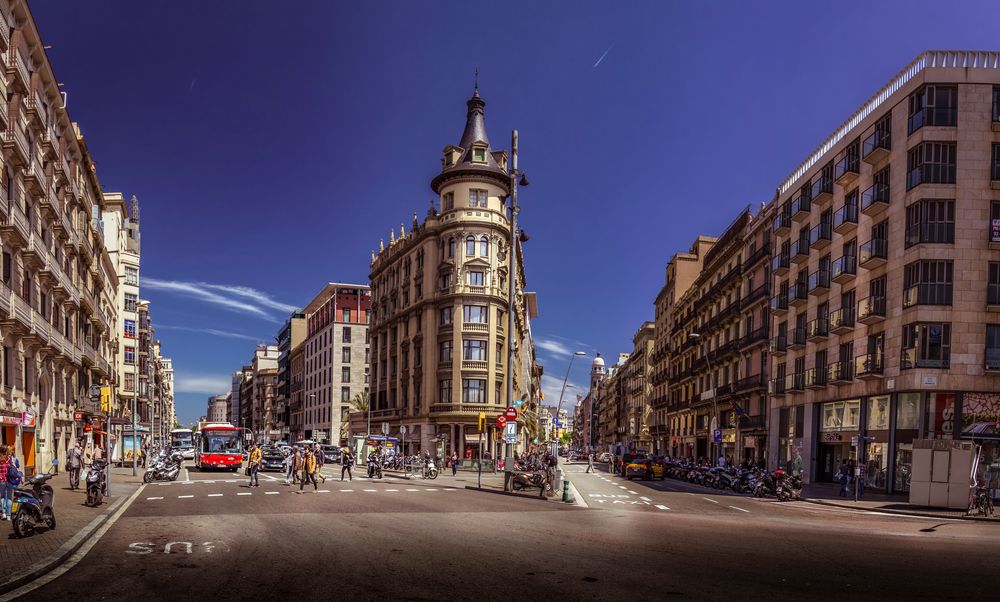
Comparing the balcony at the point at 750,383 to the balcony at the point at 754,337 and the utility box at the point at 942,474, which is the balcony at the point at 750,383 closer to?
the balcony at the point at 754,337

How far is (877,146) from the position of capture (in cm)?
3766

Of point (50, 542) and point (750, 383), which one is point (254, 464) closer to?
point (50, 542)

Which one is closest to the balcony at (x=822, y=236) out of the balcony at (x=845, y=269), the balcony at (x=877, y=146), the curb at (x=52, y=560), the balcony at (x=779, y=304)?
the balcony at (x=845, y=269)

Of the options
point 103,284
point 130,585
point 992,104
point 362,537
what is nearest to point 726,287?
point 992,104

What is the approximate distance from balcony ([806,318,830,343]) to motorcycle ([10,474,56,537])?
37.8m

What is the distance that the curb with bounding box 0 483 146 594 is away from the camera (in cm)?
1026

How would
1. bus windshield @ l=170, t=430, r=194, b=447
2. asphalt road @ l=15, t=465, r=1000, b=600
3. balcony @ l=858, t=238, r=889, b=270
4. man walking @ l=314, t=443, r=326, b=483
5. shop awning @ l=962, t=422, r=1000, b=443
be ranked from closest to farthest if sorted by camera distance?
1. asphalt road @ l=15, t=465, r=1000, b=600
2. shop awning @ l=962, t=422, r=1000, b=443
3. man walking @ l=314, t=443, r=326, b=483
4. balcony @ l=858, t=238, r=889, b=270
5. bus windshield @ l=170, t=430, r=194, b=447

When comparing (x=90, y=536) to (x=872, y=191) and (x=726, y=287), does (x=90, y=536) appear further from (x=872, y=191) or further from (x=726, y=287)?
(x=726, y=287)

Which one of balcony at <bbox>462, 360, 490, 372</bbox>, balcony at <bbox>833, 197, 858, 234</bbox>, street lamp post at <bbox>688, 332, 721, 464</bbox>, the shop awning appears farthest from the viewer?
balcony at <bbox>462, 360, 490, 372</bbox>

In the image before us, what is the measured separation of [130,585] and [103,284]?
51.7 meters

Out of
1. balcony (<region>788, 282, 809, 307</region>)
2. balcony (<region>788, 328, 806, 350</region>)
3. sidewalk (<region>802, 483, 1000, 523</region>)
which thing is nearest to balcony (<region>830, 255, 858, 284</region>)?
balcony (<region>788, 282, 809, 307</region>)

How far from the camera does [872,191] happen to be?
38656mm

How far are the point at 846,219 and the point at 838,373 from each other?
7955mm

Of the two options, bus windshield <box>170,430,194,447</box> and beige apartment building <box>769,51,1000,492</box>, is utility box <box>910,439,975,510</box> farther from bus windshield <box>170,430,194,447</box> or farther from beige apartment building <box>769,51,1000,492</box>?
bus windshield <box>170,430,194,447</box>
